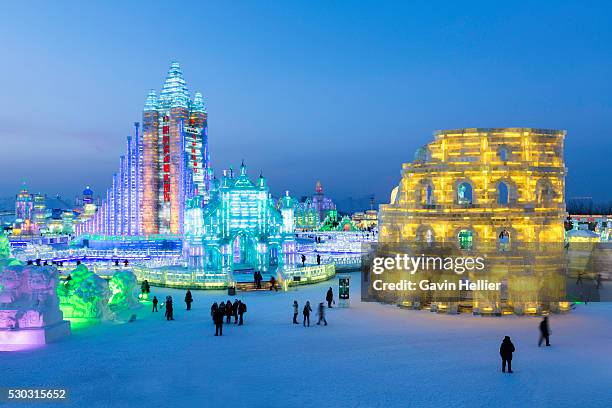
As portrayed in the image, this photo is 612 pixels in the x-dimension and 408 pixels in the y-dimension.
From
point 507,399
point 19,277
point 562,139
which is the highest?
point 562,139

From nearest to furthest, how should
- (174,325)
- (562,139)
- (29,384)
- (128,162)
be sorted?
1. (29,384)
2. (174,325)
3. (562,139)
4. (128,162)

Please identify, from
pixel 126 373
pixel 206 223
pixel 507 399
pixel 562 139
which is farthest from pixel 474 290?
pixel 206 223

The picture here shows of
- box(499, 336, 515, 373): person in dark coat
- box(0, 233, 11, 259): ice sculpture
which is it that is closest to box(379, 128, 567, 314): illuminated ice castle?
box(499, 336, 515, 373): person in dark coat

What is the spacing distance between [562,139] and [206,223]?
66.7 ft

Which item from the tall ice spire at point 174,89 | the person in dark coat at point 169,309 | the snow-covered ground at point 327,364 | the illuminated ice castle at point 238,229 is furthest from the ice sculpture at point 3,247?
the tall ice spire at point 174,89

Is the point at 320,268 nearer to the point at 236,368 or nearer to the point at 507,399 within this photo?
the point at 236,368

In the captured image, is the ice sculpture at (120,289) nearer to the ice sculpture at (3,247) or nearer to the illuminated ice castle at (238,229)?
the ice sculpture at (3,247)

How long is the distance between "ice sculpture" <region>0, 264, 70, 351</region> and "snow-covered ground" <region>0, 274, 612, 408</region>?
0.64 meters

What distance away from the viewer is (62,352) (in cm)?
1834

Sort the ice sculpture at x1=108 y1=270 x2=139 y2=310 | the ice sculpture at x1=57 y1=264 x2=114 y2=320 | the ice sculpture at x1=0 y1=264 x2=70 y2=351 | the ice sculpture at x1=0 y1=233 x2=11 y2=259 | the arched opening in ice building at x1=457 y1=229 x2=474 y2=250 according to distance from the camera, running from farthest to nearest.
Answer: the ice sculpture at x1=0 y1=233 x2=11 y2=259, the arched opening in ice building at x1=457 y1=229 x2=474 y2=250, the ice sculpture at x1=108 y1=270 x2=139 y2=310, the ice sculpture at x1=57 y1=264 x2=114 y2=320, the ice sculpture at x1=0 y1=264 x2=70 y2=351

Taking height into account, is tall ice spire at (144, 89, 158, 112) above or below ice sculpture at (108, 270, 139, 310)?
above

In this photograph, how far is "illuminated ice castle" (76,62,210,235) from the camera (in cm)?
7094

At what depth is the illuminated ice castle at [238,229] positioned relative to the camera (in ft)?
119

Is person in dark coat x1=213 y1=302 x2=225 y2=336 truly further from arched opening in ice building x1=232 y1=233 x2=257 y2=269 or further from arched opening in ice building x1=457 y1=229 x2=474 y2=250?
arched opening in ice building x1=232 y1=233 x2=257 y2=269
